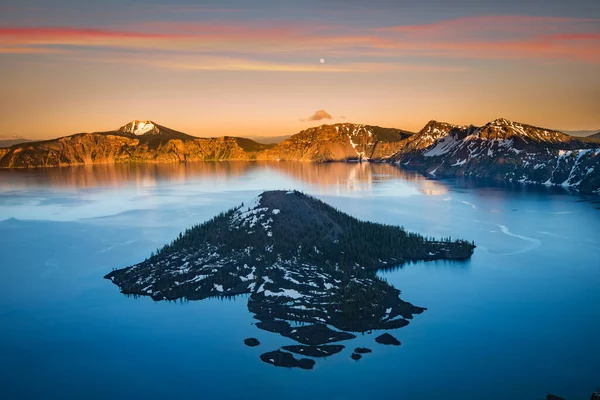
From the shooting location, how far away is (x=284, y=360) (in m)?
80.3

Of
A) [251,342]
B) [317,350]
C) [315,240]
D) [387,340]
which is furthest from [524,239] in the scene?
[251,342]

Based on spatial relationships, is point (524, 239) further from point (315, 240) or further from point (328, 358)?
point (328, 358)

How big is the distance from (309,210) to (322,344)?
67201 mm

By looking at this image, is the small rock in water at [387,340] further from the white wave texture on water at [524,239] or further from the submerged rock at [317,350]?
the white wave texture on water at [524,239]

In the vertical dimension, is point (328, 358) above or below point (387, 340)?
below

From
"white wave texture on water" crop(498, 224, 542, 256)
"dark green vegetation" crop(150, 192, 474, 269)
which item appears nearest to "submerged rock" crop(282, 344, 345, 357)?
"dark green vegetation" crop(150, 192, 474, 269)

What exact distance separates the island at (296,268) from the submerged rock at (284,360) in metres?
0.18

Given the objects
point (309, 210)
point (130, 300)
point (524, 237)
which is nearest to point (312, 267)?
point (309, 210)

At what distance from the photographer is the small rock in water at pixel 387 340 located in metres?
86.1

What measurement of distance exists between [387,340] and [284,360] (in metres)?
19.0

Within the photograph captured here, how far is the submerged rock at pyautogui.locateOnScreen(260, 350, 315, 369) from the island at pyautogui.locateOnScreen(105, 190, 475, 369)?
18 cm

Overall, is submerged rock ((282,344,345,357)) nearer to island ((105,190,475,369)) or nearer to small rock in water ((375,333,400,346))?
island ((105,190,475,369))

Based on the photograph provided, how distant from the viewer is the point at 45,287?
124000 mm

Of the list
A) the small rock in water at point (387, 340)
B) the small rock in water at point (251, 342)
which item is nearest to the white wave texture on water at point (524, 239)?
the small rock in water at point (387, 340)
